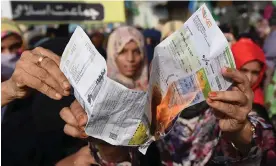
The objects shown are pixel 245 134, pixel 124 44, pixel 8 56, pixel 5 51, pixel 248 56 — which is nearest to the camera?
pixel 245 134

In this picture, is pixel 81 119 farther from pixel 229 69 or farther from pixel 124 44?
pixel 124 44

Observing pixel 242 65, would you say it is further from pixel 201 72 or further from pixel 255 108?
pixel 201 72

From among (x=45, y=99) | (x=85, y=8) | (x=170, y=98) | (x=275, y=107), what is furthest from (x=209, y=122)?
(x=85, y=8)

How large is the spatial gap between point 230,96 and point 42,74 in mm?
387

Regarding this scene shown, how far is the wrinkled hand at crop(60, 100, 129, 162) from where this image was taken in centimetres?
95

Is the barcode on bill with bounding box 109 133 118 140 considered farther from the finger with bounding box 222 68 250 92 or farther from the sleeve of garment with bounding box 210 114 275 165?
the sleeve of garment with bounding box 210 114 275 165

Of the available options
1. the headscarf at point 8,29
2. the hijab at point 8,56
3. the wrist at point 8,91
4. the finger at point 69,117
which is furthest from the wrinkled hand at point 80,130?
the headscarf at point 8,29

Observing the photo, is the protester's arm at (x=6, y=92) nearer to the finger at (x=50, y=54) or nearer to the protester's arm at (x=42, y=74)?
the protester's arm at (x=42, y=74)

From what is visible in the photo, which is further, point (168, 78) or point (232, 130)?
point (232, 130)

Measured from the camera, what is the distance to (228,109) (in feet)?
3.34

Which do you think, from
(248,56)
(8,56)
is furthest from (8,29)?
(248,56)

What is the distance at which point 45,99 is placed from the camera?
4.45 ft

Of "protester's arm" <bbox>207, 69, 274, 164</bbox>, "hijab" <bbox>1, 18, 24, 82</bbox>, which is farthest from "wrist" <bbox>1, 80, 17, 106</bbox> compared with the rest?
"hijab" <bbox>1, 18, 24, 82</bbox>

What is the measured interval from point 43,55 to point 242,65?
6.52 feet
